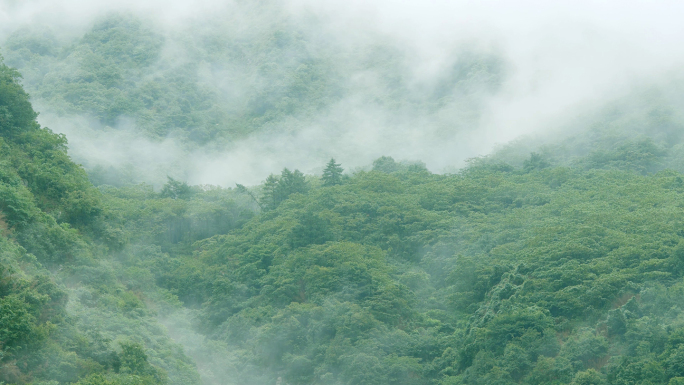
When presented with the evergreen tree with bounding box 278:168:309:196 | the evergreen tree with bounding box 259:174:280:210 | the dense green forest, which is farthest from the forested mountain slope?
the evergreen tree with bounding box 278:168:309:196

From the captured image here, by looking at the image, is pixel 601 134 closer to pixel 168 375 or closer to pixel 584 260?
pixel 584 260

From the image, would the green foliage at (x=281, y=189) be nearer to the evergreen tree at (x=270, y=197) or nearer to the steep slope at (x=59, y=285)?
the evergreen tree at (x=270, y=197)

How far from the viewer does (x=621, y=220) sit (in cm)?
3528

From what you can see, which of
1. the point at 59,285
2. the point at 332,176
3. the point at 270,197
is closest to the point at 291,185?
the point at 270,197

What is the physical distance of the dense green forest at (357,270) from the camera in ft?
82.8

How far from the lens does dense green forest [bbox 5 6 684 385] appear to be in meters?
25.2

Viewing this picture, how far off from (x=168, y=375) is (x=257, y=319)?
957cm

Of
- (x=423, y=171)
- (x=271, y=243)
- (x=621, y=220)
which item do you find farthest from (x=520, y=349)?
(x=423, y=171)

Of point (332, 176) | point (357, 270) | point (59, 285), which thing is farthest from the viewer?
point (332, 176)

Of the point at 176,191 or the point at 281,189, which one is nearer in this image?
the point at 281,189

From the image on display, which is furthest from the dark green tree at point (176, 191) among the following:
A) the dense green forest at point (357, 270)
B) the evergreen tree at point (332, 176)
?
the evergreen tree at point (332, 176)

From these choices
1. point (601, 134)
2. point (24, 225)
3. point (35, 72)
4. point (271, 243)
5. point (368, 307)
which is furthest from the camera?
point (35, 72)

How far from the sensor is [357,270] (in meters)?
35.9

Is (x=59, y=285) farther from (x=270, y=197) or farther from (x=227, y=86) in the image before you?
(x=227, y=86)
